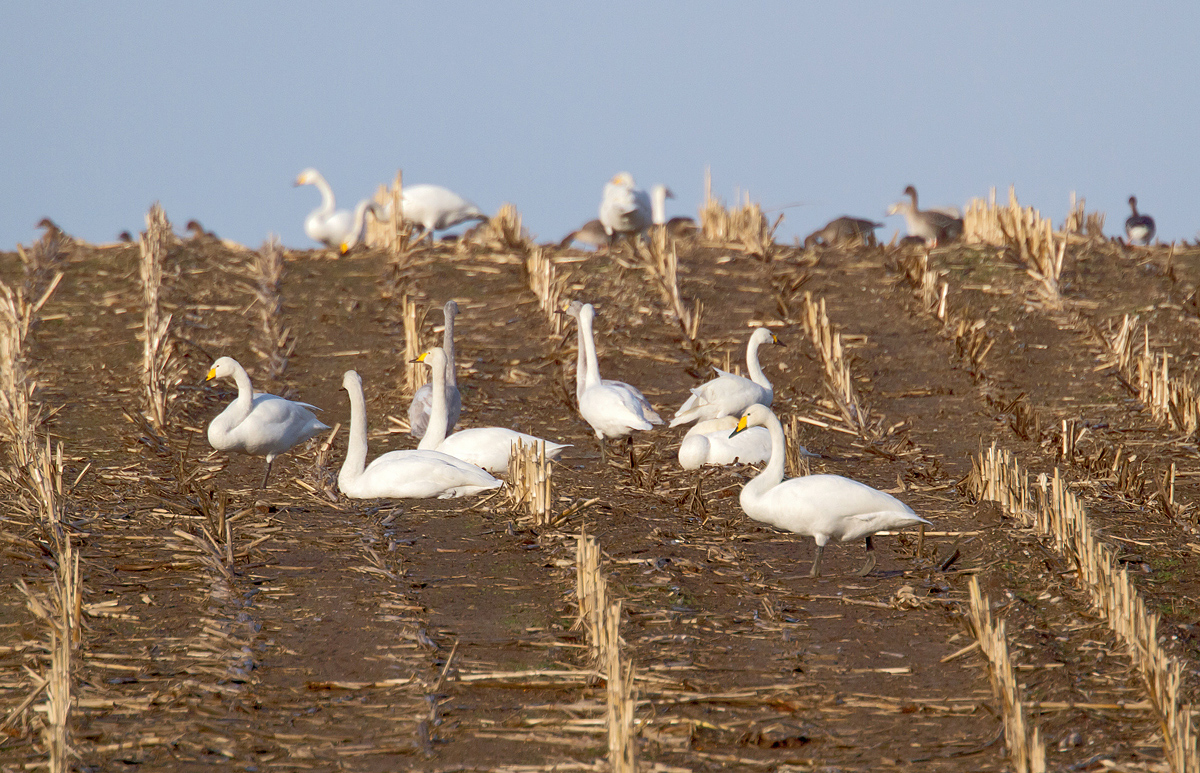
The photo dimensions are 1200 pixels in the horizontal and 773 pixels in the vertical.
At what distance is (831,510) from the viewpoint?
A: 658 centimetres

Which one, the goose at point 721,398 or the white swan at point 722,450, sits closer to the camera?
the white swan at point 722,450

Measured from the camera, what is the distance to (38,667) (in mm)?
5109

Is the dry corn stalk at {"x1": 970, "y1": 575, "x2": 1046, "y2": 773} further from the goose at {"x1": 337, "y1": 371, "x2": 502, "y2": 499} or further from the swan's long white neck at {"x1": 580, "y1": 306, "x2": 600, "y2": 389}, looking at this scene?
the swan's long white neck at {"x1": 580, "y1": 306, "x2": 600, "y2": 389}

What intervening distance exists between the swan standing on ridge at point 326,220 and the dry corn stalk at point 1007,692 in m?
24.2

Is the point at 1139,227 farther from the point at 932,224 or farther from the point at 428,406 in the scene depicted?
the point at 428,406

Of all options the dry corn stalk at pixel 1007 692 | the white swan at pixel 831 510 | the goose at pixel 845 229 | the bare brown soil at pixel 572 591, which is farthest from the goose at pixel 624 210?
the dry corn stalk at pixel 1007 692

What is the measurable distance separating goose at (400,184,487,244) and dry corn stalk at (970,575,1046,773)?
16.5 metres

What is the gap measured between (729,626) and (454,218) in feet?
52.6

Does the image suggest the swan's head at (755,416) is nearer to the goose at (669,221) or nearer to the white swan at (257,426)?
the white swan at (257,426)

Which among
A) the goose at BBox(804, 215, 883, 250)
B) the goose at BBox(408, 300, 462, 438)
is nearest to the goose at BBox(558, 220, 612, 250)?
the goose at BBox(804, 215, 883, 250)

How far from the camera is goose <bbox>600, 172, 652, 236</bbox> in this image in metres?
19.1

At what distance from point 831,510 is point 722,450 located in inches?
104

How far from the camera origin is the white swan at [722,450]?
9195 millimetres

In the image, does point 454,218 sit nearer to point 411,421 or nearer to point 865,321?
point 865,321
